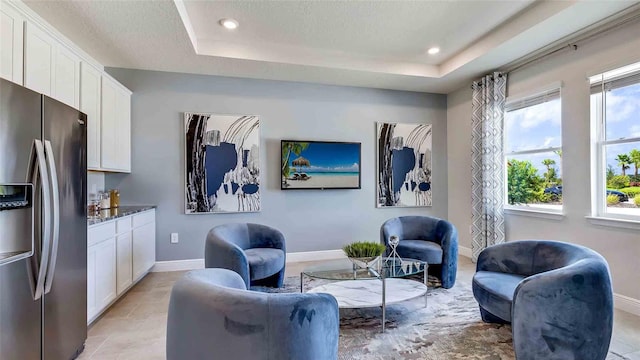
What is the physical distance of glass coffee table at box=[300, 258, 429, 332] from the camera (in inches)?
98.6

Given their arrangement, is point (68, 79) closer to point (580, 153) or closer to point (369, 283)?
point (369, 283)

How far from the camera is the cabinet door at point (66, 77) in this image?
98.8 inches

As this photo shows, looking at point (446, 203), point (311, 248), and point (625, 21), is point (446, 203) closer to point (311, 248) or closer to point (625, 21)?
point (311, 248)

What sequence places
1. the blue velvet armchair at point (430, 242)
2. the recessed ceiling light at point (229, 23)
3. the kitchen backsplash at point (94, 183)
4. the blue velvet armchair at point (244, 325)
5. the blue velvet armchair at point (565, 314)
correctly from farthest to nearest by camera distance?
1. the kitchen backsplash at point (94, 183)
2. the blue velvet armchair at point (430, 242)
3. the recessed ceiling light at point (229, 23)
4. the blue velvet armchair at point (565, 314)
5. the blue velvet armchair at point (244, 325)

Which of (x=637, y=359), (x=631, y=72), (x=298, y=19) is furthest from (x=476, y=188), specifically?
(x=298, y=19)

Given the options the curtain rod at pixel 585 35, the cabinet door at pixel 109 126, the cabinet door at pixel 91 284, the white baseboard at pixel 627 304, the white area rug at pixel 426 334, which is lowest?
the white area rug at pixel 426 334

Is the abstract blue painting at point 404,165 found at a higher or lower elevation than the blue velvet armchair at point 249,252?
higher

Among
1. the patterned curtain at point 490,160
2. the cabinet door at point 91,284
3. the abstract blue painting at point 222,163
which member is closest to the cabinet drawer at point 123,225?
the cabinet door at point 91,284

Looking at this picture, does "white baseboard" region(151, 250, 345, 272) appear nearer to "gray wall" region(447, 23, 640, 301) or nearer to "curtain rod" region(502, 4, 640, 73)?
"gray wall" region(447, 23, 640, 301)

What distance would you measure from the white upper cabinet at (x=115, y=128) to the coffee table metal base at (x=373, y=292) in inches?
102

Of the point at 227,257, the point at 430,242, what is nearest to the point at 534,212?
the point at 430,242

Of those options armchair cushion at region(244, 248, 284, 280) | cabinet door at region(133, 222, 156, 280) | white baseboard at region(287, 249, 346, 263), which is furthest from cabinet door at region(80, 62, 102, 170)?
white baseboard at region(287, 249, 346, 263)

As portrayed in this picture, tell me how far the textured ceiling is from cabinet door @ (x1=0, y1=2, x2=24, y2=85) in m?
0.52

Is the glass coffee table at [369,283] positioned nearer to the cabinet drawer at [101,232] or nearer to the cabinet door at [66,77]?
the cabinet drawer at [101,232]
